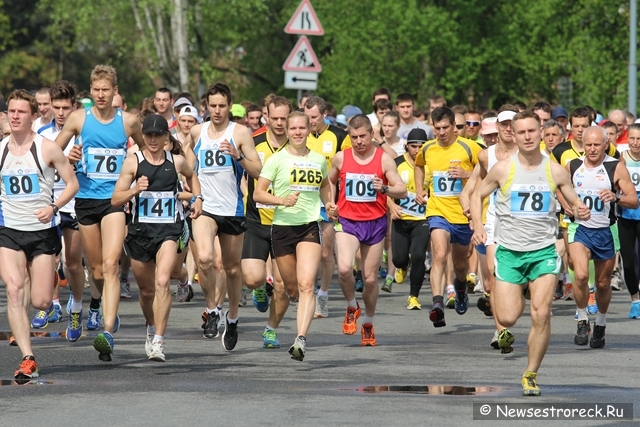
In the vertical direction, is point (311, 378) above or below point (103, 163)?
below

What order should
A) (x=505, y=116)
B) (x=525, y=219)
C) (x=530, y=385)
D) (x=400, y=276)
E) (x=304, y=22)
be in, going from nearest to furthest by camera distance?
(x=530, y=385) → (x=525, y=219) → (x=505, y=116) → (x=400, y=276) → (x=304, y=22)

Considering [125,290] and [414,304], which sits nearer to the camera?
[414,304]

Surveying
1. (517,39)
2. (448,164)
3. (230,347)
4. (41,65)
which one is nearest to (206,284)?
(230,347)

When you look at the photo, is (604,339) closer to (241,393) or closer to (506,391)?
(506,391)

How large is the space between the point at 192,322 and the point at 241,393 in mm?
5283

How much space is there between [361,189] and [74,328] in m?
2.90

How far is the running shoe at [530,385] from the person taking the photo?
10.6 meters

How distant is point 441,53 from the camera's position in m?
39.9

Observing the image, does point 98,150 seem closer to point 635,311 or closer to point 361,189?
point 361,189

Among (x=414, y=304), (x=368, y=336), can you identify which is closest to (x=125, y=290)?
(x=414, y=304)

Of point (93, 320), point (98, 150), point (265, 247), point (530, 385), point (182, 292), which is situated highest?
point (98, 150)

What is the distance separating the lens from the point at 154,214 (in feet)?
41.7

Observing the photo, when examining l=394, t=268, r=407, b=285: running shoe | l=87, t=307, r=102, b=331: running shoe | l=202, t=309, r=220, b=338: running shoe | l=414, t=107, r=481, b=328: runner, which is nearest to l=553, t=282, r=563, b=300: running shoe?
l=394, t=268, r=407, b=285: running shoe

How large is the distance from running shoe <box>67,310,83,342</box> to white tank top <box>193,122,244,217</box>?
1.50 meters
